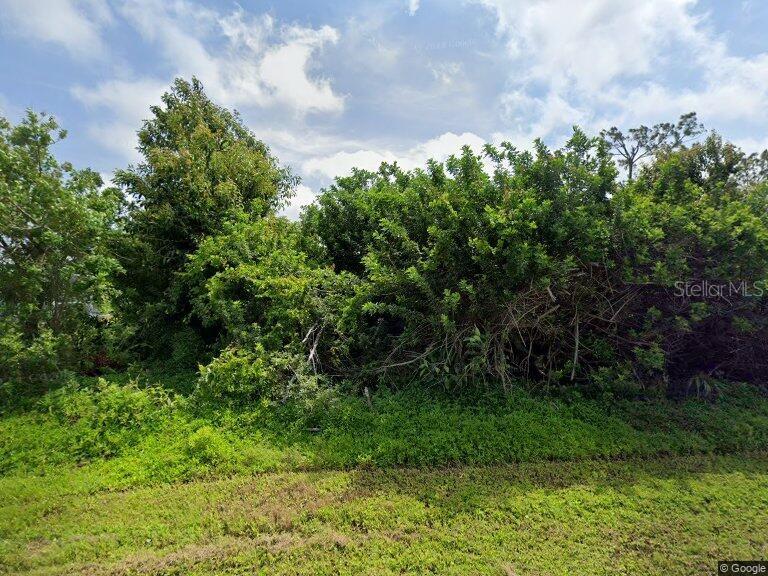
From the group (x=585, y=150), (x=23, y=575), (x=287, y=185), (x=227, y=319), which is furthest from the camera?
(x=287, y=185)

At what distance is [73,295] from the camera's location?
6844 millimetres

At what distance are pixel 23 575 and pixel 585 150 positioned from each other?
7.31m

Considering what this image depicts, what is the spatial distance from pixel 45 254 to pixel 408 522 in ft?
21.9

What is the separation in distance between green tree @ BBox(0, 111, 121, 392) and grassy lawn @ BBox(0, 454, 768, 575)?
290cm

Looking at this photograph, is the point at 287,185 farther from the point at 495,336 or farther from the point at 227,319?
the point at 495,336

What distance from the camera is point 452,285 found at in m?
5.61

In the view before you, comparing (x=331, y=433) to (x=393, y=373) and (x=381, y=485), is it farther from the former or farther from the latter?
(x=393, y=373)

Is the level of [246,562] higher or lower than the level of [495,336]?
lower

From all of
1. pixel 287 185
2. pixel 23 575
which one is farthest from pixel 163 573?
pixel 287 185

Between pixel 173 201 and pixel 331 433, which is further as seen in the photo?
pixel 173 201

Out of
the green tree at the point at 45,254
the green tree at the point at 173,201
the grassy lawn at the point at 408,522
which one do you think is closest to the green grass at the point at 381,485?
the grassy lawn at the point at 408,522

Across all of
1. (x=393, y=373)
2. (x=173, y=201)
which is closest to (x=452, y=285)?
(x=393, y=373)

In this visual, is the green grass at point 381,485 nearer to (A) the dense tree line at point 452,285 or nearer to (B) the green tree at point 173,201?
(A) the dense tree line at point 452,285

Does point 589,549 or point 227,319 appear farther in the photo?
point 227,319
